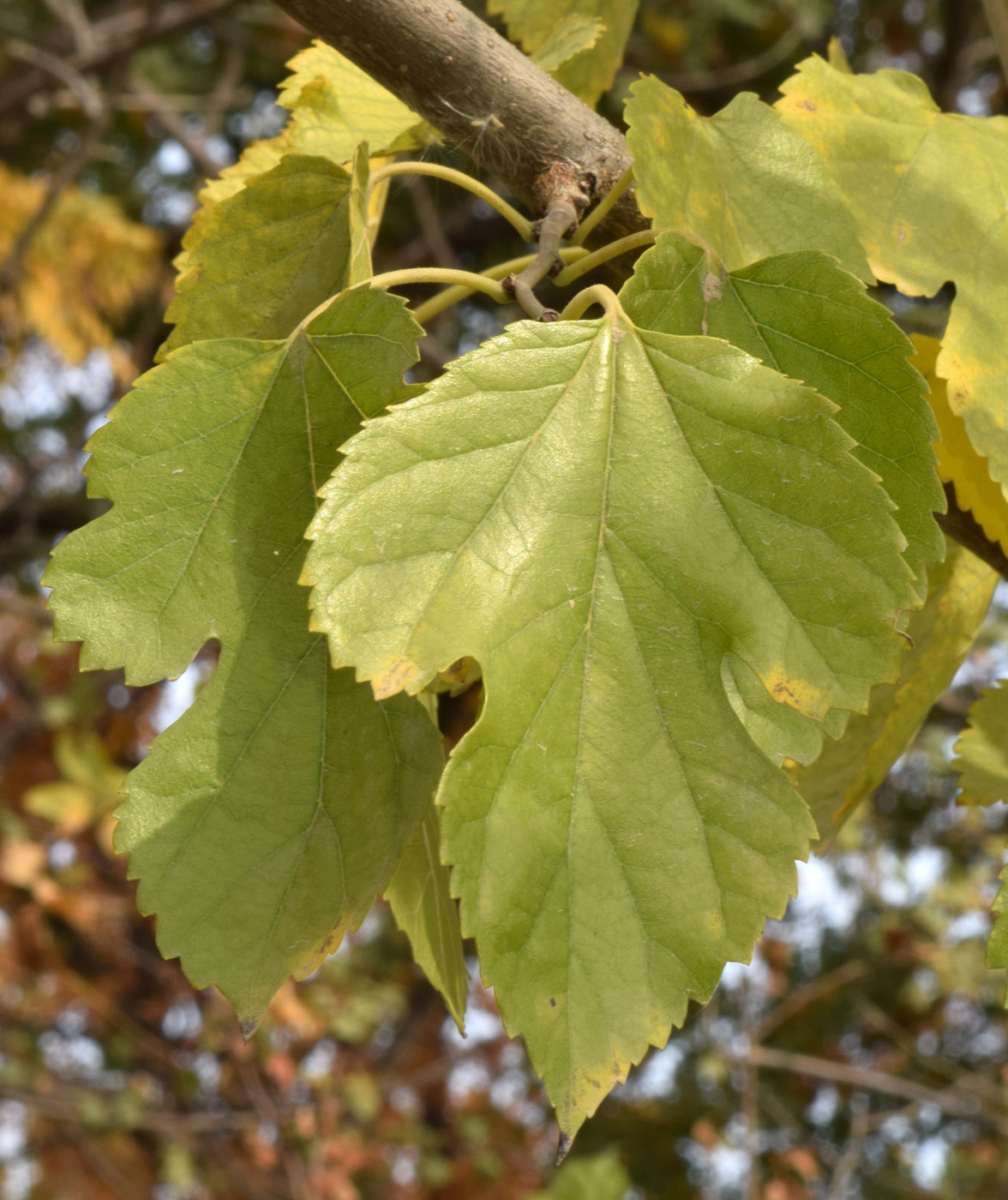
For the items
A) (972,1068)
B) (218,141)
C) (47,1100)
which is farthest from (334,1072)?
(218,141)

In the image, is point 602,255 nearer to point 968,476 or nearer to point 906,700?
point 968,476

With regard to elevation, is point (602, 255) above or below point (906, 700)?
above

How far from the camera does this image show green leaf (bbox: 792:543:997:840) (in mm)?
779

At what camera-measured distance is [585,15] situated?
0.95 m

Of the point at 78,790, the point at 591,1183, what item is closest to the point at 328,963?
the point at 78,790

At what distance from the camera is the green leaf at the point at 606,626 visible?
0.48 metres

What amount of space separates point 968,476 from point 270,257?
0.43m

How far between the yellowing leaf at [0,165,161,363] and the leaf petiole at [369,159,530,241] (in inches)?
120

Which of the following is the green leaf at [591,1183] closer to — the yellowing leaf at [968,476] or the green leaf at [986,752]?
the green leaf at [986,752]

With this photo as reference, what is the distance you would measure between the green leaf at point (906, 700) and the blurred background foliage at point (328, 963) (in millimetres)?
2199

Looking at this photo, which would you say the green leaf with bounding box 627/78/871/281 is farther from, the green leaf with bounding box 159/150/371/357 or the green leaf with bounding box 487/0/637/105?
the green leaf with bounding box 487/0/637/105

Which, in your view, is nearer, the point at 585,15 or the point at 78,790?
the point at 585,15

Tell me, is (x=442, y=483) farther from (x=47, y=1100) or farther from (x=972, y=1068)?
(x=972, y=1068)

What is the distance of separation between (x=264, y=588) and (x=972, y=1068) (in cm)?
402
